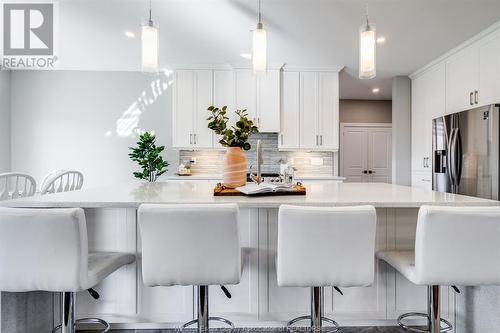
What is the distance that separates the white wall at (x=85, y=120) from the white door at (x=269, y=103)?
1.46 m

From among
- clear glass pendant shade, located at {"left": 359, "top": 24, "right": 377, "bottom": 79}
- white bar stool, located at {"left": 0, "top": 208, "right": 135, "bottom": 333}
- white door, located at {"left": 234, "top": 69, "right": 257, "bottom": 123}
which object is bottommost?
white bar stool, located at {"left": 0, "top": 208, "right": 135, "bottom": 333}

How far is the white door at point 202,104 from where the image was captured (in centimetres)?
450

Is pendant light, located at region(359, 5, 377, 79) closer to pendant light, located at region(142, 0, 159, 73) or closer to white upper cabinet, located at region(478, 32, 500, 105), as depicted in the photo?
pendant light, located at region(142, 0, 159, 73)

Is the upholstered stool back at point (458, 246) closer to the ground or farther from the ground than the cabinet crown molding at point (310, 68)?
closer to the ground

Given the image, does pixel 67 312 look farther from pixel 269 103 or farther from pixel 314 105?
pixel 314 105

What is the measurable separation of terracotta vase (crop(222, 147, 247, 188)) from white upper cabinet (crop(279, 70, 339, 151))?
271 centimetres

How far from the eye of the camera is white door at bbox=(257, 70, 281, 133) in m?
4.48

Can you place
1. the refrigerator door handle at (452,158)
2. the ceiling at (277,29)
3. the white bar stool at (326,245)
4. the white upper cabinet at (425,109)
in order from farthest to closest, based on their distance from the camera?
the white upper cabinet at (425,109)
the refrigerator door handle at (452,158)
the ceiling at (277,29)
the white bar stool at (326,245)

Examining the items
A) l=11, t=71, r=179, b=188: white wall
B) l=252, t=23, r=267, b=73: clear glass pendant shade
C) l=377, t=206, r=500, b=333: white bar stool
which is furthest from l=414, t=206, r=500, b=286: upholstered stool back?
l=11, t=71, r=179, b=188: white wall

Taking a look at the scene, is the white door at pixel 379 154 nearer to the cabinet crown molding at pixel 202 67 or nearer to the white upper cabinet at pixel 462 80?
the white upper cabinet at pixel 462 80

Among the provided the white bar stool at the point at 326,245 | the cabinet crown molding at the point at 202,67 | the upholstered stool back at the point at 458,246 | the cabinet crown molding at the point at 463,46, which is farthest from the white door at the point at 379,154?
the white bar stool at the point at 326,245

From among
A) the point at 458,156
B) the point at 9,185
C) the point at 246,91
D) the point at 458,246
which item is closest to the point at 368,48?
the point at 458,246

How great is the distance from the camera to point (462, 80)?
3734 mm

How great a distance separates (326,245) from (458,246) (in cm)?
54
